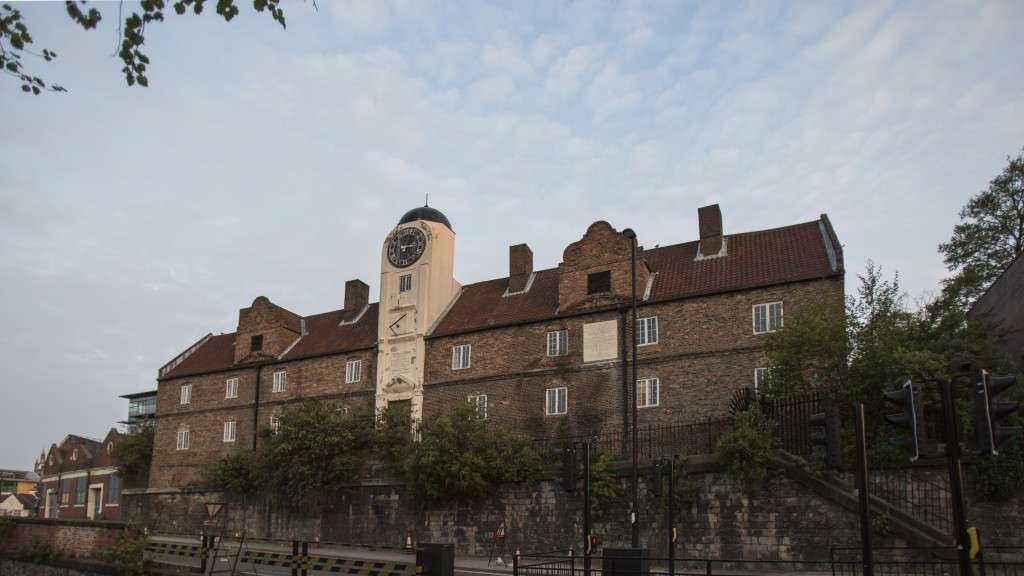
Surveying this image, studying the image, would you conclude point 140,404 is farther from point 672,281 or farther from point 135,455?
point 672,281

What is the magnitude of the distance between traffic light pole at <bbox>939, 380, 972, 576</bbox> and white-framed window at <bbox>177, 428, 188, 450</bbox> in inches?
1658

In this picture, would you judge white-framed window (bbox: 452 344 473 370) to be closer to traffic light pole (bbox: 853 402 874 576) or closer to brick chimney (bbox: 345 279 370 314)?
brick chimney (bbox: 345 279 370 314)

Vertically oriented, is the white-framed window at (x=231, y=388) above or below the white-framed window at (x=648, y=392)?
above

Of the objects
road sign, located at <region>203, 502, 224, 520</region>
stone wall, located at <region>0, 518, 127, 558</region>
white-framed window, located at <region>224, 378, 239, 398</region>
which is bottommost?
stone wall, located at <region>0, 518, 127, 558</region>

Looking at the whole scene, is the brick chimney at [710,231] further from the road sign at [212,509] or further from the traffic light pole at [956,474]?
the traffic light pole at [956,474]

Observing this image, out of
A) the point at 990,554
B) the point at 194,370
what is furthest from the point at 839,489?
the point at 194,370

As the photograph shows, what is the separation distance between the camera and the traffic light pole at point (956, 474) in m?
8.52

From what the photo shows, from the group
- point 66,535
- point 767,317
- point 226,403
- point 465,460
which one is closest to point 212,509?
point 66,535

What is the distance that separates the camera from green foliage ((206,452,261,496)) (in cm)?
3669

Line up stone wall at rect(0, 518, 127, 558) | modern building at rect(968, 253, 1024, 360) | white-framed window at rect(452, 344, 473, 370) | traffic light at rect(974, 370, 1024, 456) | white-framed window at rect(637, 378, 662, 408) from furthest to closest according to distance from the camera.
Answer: white-framed window at rect(452, 344, 473, 370)
modern building at rect(968, 253, 1024, 360)
white-framed window at rect(637, 378, 662, 408)
stone wall at rect(0, 518, 127, 558)
traffic light at rect(974, 370, 1024, 456)

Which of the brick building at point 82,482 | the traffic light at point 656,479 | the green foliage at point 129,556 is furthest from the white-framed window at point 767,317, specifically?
the brick building at point 82,482

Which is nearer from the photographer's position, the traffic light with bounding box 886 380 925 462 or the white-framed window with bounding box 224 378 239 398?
the traffic light with bounding box 886 380 925 462

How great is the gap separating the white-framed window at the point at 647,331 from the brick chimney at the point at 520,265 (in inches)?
Answer: 316

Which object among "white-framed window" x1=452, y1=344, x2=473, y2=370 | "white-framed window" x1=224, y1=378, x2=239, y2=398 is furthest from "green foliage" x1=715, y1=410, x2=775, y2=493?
"white-framed window" x1=224, y1=378, x2=239, y2=398
